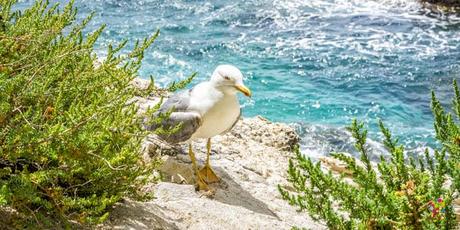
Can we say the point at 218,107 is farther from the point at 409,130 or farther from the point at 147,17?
the point at 147,17

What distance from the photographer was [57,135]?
100 inches

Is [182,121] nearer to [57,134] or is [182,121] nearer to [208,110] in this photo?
[208,110]

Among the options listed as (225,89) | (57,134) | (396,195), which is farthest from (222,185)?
(57,134)

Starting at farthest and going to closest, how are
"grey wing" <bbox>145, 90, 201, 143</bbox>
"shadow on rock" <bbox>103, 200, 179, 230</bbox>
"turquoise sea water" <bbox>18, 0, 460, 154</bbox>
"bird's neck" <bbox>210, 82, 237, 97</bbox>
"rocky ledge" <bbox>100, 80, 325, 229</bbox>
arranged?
1. "turquoise sea water" <bbox>18, 0, 460, 154</bbox>
2. "bird's neck" <bbox>210, 82, 237, 97</bbox>
3. "grey wing" <bbox>145, 90, 201, 143</bbox>
4. "rocky ledge" <bbox>100, 80, 325, 229</bbox>
5. "shadow on rock" <bbox>103, 200, 179, 230</bbox>

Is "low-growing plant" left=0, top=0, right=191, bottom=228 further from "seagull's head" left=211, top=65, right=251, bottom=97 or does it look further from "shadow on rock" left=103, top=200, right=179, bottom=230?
"seagull's head" left=211, top=65, right=251, bottom=97

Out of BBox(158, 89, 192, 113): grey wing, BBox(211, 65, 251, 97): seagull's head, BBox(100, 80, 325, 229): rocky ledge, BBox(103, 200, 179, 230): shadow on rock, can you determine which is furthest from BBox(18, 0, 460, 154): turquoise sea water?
BBox(103, 200, 179, 230): shadow on rock

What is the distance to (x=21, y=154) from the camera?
8.98ft

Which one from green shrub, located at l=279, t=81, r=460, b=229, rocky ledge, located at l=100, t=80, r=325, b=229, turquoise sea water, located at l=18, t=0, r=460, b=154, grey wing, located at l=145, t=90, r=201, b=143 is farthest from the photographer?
turquoise sea water, located at l=18, t=0, r=460, b=154

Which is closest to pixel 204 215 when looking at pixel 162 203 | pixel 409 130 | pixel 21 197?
pixel 162 203

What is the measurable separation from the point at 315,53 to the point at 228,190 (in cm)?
803

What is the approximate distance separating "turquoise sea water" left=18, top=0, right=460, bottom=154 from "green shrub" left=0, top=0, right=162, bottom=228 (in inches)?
224

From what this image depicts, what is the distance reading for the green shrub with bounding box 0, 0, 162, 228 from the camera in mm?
2703

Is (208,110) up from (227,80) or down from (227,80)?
down

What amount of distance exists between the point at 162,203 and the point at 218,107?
1.08 metres
